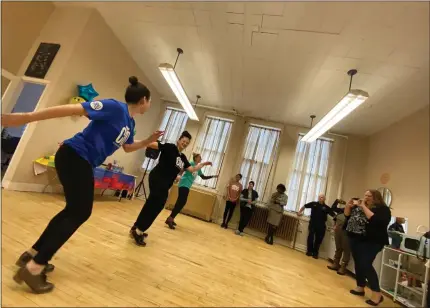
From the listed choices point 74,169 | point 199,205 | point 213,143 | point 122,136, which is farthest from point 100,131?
point 213,143

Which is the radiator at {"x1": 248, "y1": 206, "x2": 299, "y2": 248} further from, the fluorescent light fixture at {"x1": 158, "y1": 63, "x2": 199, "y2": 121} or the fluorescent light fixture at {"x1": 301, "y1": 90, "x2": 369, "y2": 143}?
the fluorescent light fixture at {"x1": 158, "y1": 63, "x2": 199, "y2": 121}

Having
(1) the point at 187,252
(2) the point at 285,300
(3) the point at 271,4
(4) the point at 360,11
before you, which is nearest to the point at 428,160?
(2) the point at 285,300

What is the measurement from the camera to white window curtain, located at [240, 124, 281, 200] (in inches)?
239

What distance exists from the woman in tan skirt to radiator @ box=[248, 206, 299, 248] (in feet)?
1.22

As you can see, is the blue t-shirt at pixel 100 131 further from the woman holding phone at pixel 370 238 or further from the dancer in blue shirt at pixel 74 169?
the woman holding phone at pixel 370 238

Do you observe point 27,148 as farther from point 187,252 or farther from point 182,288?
point 182,288

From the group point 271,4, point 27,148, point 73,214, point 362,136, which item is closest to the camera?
point 73,214

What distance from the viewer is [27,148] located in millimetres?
3266

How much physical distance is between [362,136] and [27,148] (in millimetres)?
6925

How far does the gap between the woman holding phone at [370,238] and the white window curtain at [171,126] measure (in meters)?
5.17

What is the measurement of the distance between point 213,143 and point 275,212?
8.47 feet

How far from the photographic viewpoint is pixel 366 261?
2.26 meters

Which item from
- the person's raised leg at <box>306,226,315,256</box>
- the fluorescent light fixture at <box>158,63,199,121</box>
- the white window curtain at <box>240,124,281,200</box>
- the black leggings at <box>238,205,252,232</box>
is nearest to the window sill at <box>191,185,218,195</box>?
the white window curtain at <box>240,124,281,200</box>

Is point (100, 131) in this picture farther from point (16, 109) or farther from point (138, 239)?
point (16, 109)
